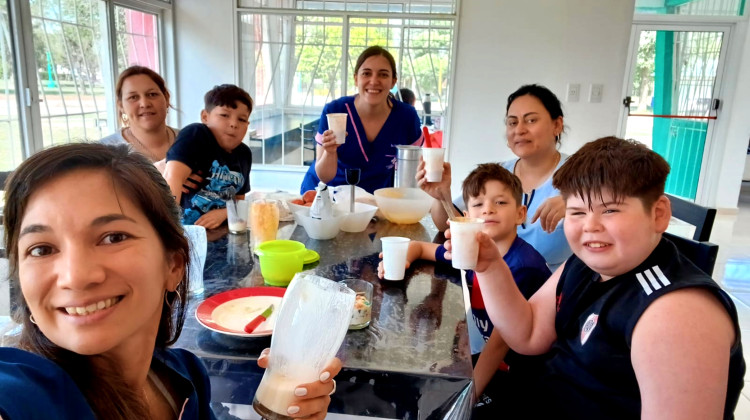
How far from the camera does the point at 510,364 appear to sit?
155cm

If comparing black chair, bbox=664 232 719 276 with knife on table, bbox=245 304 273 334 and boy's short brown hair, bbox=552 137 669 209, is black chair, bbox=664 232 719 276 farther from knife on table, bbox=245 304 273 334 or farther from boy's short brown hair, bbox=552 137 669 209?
knife on table, bbox=245 304 273 334

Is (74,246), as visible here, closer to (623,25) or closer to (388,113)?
(388,113)

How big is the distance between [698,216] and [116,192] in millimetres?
1722

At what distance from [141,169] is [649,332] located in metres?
0.98

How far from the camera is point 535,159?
2.14 meters

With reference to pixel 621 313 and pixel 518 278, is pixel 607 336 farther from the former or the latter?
pixel 518 278

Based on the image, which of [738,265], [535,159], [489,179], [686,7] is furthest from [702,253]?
[686,7]

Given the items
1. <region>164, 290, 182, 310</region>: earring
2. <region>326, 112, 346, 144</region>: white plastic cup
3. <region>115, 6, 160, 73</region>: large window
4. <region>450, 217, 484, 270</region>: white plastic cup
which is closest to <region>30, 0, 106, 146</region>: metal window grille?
<region>115, 6, 160, 73</region>: large window

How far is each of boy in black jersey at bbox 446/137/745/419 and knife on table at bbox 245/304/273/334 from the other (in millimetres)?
568

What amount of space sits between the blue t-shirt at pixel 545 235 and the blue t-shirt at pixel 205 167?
4.29 ft

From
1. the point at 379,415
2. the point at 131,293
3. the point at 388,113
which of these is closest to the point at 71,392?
the point at 131,293

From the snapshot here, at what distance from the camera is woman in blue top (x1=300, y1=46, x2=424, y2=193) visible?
8.64ft

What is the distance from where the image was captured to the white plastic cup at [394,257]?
1.49 meters

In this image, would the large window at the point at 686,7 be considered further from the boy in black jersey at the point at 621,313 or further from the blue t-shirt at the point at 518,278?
the boy in black jersey at the point at 621,313
